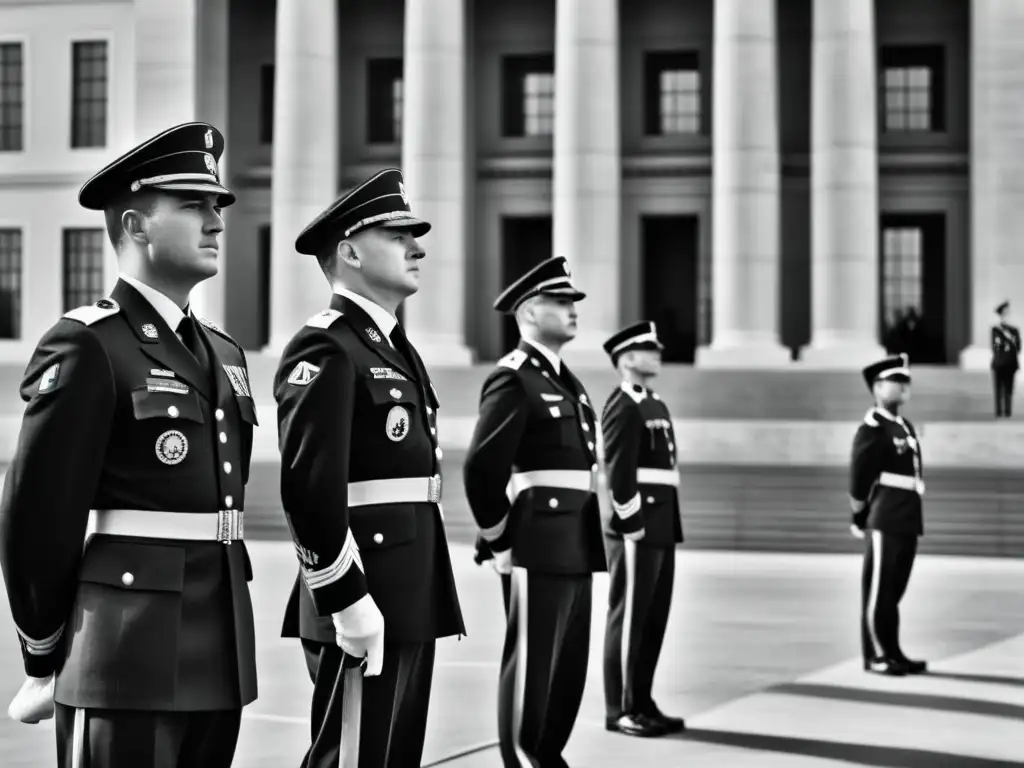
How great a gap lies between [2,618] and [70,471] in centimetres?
1105

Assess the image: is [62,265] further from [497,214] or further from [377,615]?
[377,615]

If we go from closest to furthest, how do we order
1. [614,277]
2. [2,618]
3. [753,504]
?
[2,618] < [753,504] < [614,277]

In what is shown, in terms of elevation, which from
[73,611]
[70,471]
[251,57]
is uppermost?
[251,57]

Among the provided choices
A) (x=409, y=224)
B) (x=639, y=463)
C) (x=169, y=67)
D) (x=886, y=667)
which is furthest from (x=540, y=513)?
(x=169, y=67)

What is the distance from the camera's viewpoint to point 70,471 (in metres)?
4.39

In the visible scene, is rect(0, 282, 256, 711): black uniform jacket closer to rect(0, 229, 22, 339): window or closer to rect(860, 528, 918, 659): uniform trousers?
rect(860, 528, 918, 659): uniform trousers

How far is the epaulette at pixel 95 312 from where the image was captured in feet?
14.9

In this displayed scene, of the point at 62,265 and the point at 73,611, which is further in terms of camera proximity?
the point at 62,265

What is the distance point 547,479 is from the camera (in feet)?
25.7

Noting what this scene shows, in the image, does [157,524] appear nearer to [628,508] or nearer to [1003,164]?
[628,508]

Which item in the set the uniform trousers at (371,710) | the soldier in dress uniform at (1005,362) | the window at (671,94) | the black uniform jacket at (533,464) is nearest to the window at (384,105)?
the window at (671,94)

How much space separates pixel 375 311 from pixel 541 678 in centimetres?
247

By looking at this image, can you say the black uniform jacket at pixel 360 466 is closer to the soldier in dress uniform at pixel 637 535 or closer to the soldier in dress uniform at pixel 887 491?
the soldier in dress uniform at pixel 637 535

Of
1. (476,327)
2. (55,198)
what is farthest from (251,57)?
(476,327)
